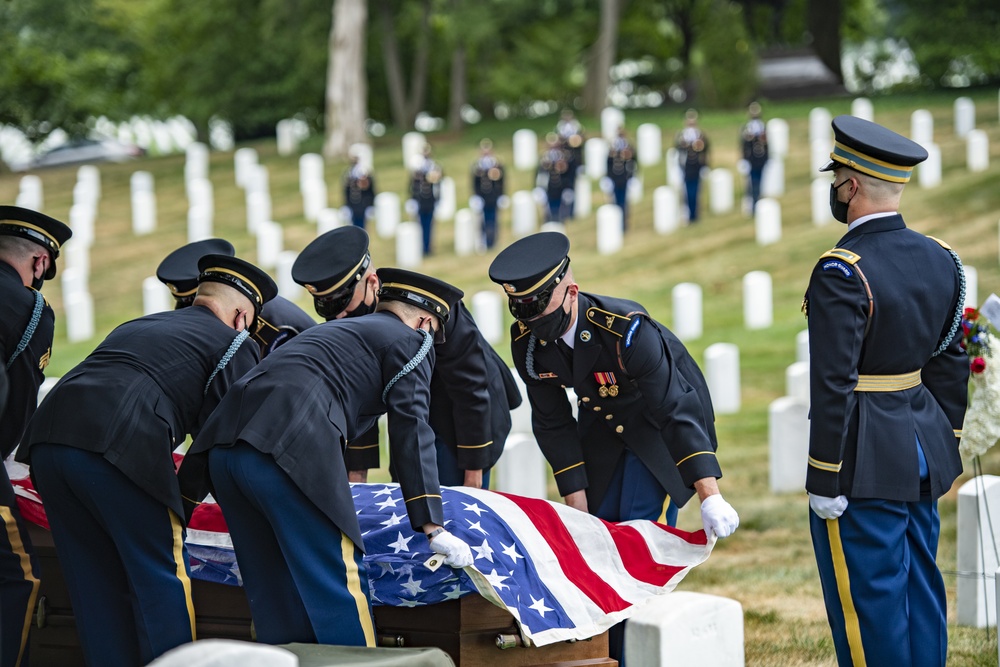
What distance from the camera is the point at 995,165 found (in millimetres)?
21859

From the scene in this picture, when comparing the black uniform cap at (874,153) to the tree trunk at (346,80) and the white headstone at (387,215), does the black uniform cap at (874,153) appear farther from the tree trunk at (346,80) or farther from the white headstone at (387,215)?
the tree trunk at (346,80)

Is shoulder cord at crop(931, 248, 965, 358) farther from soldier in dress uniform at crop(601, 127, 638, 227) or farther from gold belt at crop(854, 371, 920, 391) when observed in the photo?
soldier in dress uniform at crop(601, 127, 638, 227)

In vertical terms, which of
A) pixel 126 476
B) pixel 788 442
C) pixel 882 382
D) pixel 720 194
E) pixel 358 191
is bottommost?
pixel 788 442

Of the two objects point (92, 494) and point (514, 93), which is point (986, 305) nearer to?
point (92, 494)

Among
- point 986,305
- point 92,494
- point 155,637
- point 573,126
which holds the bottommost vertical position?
point 155,637

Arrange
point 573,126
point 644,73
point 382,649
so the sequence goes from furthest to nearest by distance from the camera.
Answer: point 644,73, point 573,126, point 382,649

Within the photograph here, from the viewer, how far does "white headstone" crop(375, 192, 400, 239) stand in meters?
23.9

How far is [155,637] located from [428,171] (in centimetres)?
1820

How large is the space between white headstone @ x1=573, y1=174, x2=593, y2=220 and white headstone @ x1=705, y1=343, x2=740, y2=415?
12.2 metres

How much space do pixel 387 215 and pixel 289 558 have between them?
19589 mm

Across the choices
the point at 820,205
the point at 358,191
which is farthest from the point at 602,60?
the point at 820,205

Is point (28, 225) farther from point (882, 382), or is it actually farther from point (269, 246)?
point (269, 246)

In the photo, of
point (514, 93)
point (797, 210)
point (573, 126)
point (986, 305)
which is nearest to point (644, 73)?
point (514, 93)

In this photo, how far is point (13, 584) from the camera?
5.04m
